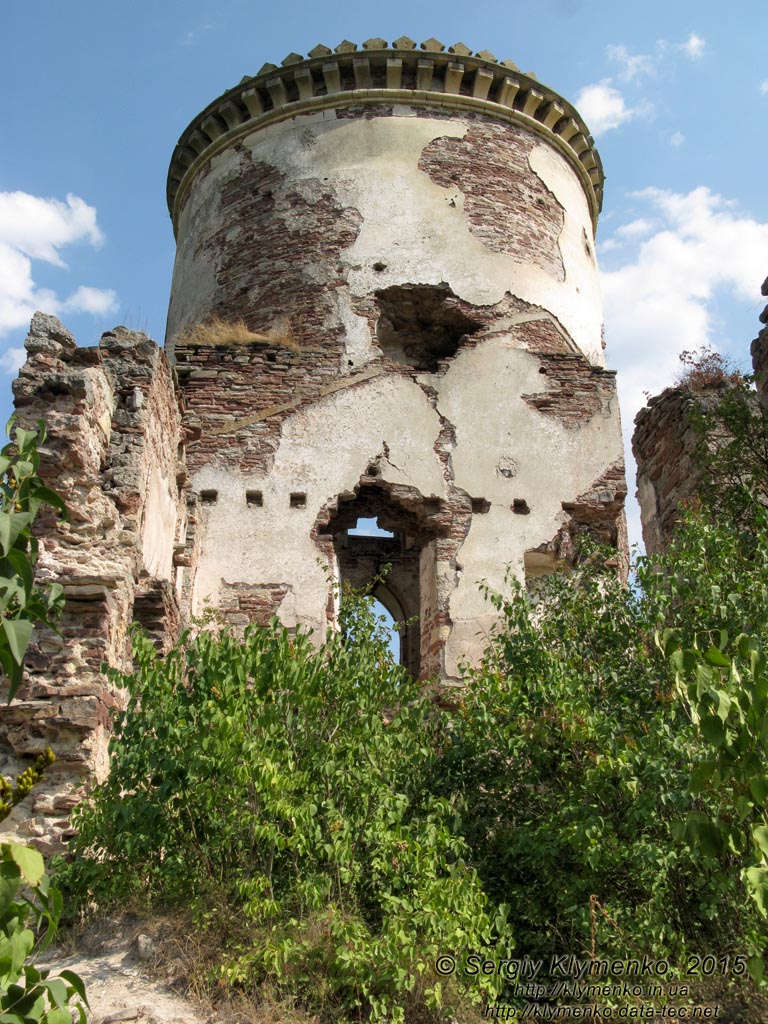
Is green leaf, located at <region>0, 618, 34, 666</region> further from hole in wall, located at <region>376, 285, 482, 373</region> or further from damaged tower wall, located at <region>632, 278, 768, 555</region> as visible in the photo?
hole in wall, located at <region>376, 285, 482, 373</region>

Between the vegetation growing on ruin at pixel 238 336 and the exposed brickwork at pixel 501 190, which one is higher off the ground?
the exposed brickwork at pixel 501 190

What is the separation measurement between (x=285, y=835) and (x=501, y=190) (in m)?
8.37

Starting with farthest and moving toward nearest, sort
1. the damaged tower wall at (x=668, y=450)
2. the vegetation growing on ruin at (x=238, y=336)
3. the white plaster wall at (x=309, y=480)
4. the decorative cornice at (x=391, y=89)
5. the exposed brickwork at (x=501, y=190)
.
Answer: the decorative cornice at (x=391, y=89)
the exposed brickwork at (x=501, y=190)
the vegetation growing on ruin at (x=238, y=336)
the damaged tower wall at (x=668, y=450)
the white plaster wall at (x=309, y=480)

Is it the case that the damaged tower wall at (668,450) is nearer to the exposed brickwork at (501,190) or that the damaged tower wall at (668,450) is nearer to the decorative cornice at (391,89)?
the exposed brickwork at (501,190)

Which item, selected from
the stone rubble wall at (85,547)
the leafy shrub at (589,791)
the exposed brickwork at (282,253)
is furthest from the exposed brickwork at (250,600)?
the leafy shrub at (589,791)

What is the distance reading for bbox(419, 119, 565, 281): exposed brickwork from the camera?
435 inches

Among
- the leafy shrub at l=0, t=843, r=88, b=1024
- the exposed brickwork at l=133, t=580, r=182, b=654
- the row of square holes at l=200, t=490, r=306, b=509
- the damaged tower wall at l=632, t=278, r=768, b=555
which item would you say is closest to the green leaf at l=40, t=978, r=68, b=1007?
the leafy shrub at l=0, t=843, r=88, b=1024

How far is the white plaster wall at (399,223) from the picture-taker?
1067cm

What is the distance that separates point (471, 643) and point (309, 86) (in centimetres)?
667

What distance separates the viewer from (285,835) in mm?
4797

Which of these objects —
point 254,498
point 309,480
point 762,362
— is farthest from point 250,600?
point 762,362

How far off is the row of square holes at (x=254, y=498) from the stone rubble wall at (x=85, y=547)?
5.39ft

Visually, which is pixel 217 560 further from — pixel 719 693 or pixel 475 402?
pixel 719 693

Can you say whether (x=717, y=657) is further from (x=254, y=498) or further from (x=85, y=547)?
(x=254, y=498)
